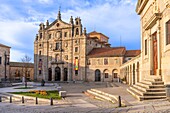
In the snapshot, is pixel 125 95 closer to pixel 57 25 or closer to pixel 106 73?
pixel 106 73

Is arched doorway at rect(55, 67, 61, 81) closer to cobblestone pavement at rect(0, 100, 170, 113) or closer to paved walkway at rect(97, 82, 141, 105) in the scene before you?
paved walkway at rect(97, 82, 141, 105)

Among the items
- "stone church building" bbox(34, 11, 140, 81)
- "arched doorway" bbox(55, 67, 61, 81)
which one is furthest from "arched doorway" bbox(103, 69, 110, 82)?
"arched doorway" bbox(55, 67, 61, 81)

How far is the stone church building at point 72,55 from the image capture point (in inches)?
2105

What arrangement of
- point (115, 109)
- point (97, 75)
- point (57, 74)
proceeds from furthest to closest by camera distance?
point (57, 74) < point (97, 75) < point (115, 109)

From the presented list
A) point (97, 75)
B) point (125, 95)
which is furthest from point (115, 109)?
point (97, 75)

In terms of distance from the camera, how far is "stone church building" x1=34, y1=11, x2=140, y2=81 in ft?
175

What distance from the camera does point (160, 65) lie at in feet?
46.1

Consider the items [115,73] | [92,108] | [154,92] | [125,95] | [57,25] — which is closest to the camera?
[92,108]

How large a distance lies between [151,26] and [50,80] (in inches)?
1836

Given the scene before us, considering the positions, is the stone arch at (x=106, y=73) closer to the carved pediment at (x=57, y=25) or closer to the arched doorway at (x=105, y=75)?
the arched doorway at (x=105, y=75)

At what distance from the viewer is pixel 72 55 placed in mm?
57312

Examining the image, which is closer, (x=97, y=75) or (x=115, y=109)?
(x=115, y=109)

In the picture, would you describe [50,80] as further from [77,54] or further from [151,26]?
[151,26]

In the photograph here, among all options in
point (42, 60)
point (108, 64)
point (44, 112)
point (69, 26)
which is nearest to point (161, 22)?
point (44, 112)
